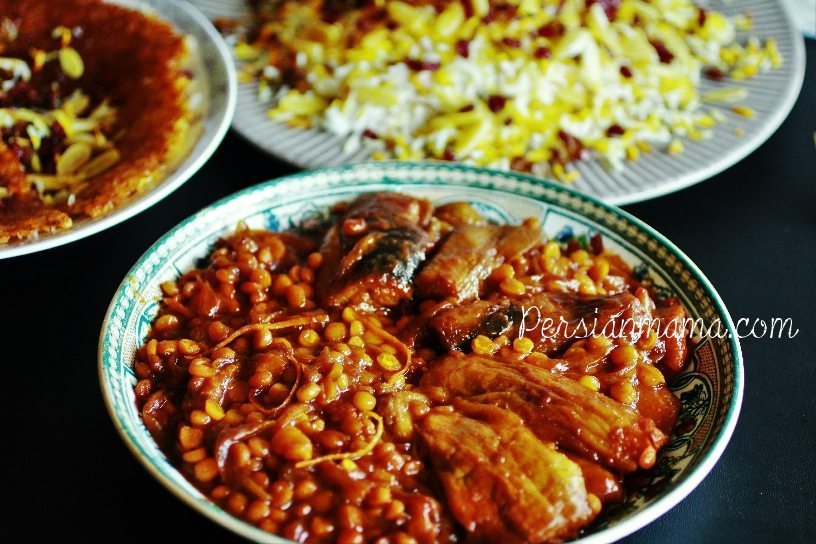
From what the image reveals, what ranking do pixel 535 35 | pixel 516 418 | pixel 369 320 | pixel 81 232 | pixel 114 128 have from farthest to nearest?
pixel 535 35
pixel 114 128
pixel 81 232
pixel 369 320
pixel 516 418

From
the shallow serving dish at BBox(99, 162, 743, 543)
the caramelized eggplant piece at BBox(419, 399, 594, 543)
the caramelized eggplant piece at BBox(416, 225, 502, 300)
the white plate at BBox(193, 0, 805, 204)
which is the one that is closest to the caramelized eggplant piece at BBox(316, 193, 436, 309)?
the caramelized eggplant piece at BBox(416, 225, 502, 300)

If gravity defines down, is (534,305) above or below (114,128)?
above

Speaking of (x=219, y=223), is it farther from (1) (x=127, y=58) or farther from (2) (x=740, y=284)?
(2) (x=740, y=284)

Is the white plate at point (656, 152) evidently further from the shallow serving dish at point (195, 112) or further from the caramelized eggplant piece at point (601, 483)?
the caramelized eggplant piece at point (601, 483)

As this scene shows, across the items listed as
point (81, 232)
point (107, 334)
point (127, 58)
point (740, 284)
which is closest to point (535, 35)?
point (740, 284)

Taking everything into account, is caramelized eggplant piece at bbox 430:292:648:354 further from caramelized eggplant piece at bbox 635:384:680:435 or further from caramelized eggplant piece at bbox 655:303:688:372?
caramelized eggplant piece at bbox 635:384:680:435

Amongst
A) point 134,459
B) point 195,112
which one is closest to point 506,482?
point 134,459

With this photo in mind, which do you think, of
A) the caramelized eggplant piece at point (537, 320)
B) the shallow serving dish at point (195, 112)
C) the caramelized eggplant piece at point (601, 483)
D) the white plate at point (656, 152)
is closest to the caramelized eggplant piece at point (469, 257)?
the caramelized eggplant piece at point (537, 320)

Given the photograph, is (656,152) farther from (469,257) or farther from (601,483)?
(601,483)

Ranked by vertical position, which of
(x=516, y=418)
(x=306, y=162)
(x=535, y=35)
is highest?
(x=535, y=35)

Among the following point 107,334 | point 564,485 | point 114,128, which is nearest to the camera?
point 564,485
